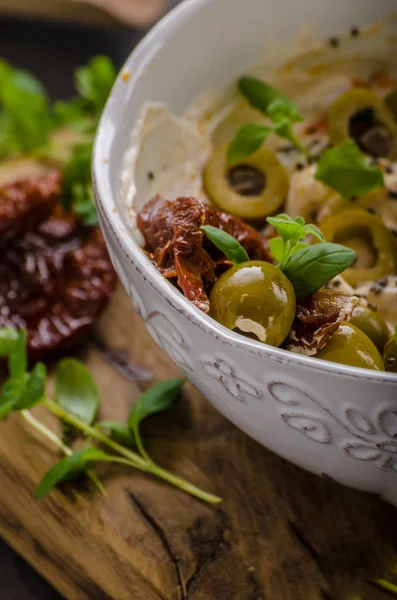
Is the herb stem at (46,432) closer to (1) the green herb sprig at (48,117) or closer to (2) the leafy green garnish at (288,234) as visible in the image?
(2) the leafy green garnish at (288,234)

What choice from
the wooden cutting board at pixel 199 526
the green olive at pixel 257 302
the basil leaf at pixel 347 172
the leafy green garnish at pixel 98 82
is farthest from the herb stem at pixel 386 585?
the leafy green garnish at pixel 98 82

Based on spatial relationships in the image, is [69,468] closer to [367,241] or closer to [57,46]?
[367,241]

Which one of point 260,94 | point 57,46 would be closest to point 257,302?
point 260,94

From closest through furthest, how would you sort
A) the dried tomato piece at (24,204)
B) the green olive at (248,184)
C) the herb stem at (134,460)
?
the herb stem at (134,460)
the green olive at (248,184)
the dried tomato piece at (24,204)

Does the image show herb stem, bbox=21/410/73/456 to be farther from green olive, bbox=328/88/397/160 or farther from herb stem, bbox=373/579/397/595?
green olive, bbox=328/88/397/160

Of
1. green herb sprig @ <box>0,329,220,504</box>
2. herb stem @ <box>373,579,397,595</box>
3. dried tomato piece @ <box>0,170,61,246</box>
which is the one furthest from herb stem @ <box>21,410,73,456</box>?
herb stem @ <box>373,579,397,595</box>

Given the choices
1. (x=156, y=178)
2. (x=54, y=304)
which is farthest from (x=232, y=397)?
(x=54, y=304)

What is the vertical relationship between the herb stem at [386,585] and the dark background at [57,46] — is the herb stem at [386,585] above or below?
above
